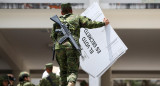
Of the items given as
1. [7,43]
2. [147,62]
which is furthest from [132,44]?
[7,43]

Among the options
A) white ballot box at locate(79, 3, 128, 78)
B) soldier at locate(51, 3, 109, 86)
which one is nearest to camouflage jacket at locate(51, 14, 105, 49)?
soldier at locate(51, 3, 109, 86)

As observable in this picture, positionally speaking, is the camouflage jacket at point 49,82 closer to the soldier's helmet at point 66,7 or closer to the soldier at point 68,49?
the soldier at point 68,49

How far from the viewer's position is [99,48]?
7840 mm

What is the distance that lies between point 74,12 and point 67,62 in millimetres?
5311

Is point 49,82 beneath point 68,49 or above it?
beneath

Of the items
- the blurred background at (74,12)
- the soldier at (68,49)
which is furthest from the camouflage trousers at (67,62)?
the blurred background at (74,12)

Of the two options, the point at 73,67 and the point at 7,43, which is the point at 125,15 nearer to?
the point at 7,43

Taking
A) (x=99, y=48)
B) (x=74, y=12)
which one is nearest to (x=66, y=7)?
(x=99, y=48)

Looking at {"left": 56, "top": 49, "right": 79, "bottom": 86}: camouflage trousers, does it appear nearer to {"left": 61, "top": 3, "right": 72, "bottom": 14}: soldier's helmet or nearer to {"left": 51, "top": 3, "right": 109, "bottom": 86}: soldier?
{"left": 51, "top": 3, "right": 109, "bottom": 86}: soldier

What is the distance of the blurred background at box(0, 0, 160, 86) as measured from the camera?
11125 mm

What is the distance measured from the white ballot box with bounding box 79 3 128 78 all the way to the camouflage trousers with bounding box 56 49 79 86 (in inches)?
62.2

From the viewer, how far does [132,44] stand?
1430cm

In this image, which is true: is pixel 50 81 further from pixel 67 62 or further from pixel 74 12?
pixel 74 12

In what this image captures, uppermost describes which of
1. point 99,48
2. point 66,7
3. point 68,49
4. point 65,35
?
point 66,7
